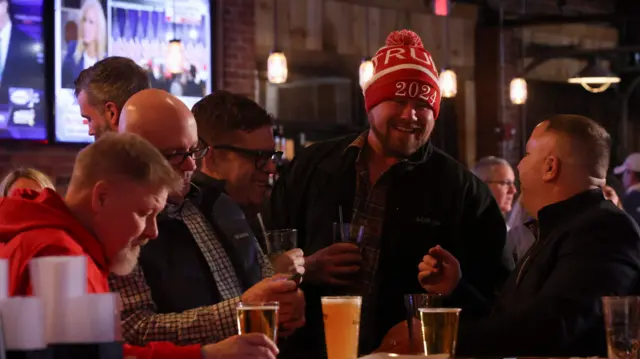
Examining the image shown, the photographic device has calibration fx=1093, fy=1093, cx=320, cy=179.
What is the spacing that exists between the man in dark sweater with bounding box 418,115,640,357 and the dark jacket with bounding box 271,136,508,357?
1.23 feet

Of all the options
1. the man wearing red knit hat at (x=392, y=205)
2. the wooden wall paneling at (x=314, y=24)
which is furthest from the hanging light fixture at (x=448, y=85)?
the man wearing red knit hat at (x=392, y=205)

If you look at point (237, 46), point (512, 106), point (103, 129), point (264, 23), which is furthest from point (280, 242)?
point (512, 106)

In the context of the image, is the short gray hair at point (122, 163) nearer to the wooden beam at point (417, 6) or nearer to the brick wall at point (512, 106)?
the wooden beam at point (417, 6)

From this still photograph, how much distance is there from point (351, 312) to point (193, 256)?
59 cm

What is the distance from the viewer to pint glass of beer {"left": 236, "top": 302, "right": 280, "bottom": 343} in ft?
7.13

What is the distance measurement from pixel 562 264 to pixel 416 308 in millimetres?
763

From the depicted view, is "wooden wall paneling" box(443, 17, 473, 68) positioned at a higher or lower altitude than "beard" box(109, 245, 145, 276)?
higher

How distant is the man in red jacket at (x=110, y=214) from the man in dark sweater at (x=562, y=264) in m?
1.05

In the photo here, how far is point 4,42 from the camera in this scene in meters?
7.79

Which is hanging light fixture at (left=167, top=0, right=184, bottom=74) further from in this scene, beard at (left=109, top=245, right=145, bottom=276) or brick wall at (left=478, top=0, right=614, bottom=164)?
beard at (left=109, top=245, right=145, bottom=276)

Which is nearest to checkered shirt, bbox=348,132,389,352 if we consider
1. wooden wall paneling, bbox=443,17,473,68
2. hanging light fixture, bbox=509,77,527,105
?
wooden wall paneling, bbox=443,17,473,68

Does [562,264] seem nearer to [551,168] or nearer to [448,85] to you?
[551,168]

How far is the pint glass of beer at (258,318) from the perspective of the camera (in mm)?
2172

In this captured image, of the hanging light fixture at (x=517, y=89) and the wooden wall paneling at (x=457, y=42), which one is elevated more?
the wooden wall paneling at (x=457, y=42)
